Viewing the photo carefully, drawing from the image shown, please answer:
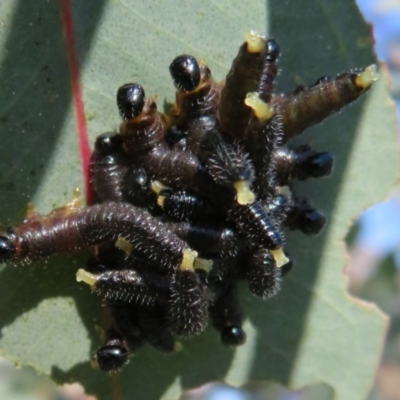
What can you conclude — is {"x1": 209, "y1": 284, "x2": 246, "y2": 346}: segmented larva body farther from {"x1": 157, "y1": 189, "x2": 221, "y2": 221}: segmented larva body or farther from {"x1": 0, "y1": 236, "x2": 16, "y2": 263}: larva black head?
{"x1": 0, "y1": 236, "x2": 16, "y2": 263}: larva black head

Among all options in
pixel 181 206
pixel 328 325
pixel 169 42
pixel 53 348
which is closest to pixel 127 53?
pixel 169 42

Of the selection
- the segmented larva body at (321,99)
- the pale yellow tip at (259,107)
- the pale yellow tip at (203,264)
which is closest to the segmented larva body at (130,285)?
→ the pale yellow tip at (203,264)

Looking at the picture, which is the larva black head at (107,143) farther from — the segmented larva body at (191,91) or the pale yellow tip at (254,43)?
the pale yellow tip at (254,43)

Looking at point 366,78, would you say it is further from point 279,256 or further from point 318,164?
point 279,256

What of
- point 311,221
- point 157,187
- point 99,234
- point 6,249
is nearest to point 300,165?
point 311,221

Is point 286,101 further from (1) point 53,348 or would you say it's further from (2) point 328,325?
(1) point 53,348

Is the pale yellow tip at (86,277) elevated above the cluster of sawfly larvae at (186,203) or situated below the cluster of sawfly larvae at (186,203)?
below

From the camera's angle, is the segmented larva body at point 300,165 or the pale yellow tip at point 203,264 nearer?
the pale yellow tip at point 203,264

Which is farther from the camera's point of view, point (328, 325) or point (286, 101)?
point (328, 325)
